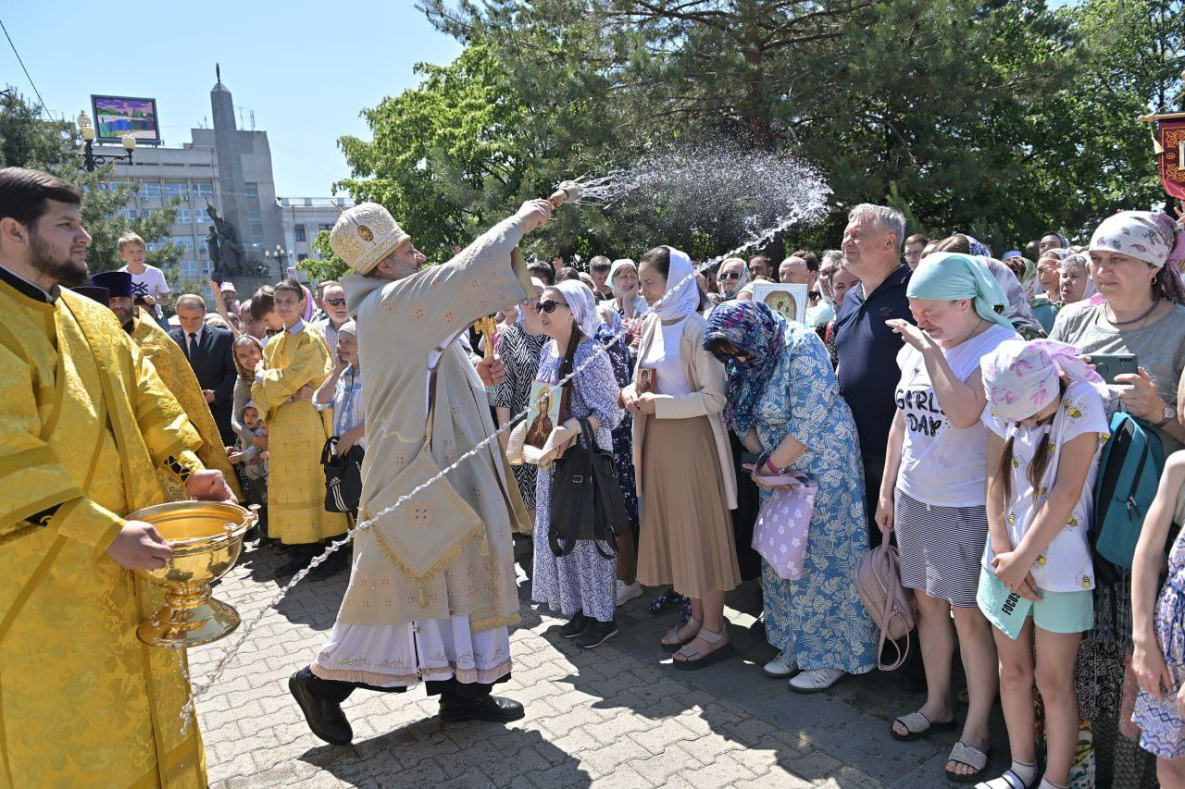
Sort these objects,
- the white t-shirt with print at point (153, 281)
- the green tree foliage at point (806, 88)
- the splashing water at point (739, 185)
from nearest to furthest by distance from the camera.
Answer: the white t-shirt with print at point (153, 281) → the green tree foliage at point (806, 88) → the splashing water at point (739, 185)

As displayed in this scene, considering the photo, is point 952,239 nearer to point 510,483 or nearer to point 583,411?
point 583,411

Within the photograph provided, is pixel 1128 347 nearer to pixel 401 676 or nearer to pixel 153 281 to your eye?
pixel 401 676

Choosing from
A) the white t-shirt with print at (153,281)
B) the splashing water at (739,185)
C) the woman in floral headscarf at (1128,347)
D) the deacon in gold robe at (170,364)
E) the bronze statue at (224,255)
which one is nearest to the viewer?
the woman in floral headscarf at (1128,347)

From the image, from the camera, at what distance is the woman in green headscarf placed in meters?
3.11

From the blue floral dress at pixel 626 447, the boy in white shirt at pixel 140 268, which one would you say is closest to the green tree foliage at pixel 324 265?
the boy in white shirt at pixel 140 268

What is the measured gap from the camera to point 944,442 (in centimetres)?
322

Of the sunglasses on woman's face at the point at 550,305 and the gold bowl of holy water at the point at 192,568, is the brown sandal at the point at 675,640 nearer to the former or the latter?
the sunglasses on woman's face at the point at 550,305

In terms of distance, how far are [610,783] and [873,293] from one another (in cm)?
249

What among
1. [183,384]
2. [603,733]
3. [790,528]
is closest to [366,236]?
[183,384]

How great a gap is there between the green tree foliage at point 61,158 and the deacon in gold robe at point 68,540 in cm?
2233

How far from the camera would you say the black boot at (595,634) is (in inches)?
187

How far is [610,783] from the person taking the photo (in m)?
3.34

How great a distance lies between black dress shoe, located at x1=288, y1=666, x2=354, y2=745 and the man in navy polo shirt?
266 cm

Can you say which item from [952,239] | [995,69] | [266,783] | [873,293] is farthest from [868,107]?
[266,783]
